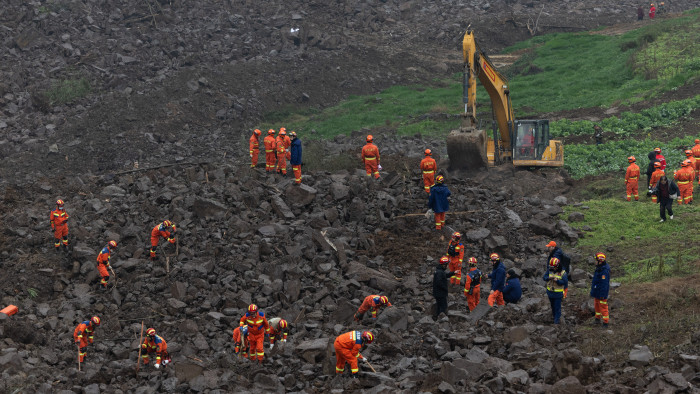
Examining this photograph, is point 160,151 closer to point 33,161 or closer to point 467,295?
point 33,161

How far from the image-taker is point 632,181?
21.4 meters

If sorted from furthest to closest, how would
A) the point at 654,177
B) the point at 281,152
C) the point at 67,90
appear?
the point at 67,90 → the point at 281,152 → the point at 654,177

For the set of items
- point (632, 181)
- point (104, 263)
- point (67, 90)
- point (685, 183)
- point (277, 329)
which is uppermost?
point (67, 90)

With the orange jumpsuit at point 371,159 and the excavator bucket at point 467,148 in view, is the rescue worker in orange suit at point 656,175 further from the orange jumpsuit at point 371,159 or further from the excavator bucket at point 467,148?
the orange jumpsuit at point 371,159

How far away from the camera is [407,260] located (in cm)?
1833

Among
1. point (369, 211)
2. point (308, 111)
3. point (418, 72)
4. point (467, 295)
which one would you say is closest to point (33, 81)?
point (308, 111)

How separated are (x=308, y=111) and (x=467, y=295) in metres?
20.7

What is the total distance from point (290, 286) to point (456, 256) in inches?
145

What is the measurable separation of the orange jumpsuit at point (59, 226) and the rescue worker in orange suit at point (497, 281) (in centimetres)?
1043

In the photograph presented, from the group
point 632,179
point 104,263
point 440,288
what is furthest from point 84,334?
point 632,179

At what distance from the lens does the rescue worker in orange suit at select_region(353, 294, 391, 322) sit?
48.5 ft

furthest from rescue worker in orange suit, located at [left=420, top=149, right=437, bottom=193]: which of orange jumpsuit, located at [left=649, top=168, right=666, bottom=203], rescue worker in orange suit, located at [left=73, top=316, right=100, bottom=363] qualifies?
rescue worker in orange suit, located at [left=73, top=316, right=100, bottom=363]

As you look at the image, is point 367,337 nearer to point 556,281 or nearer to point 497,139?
point 556,281

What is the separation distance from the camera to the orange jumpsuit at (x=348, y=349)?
41.5 ft
